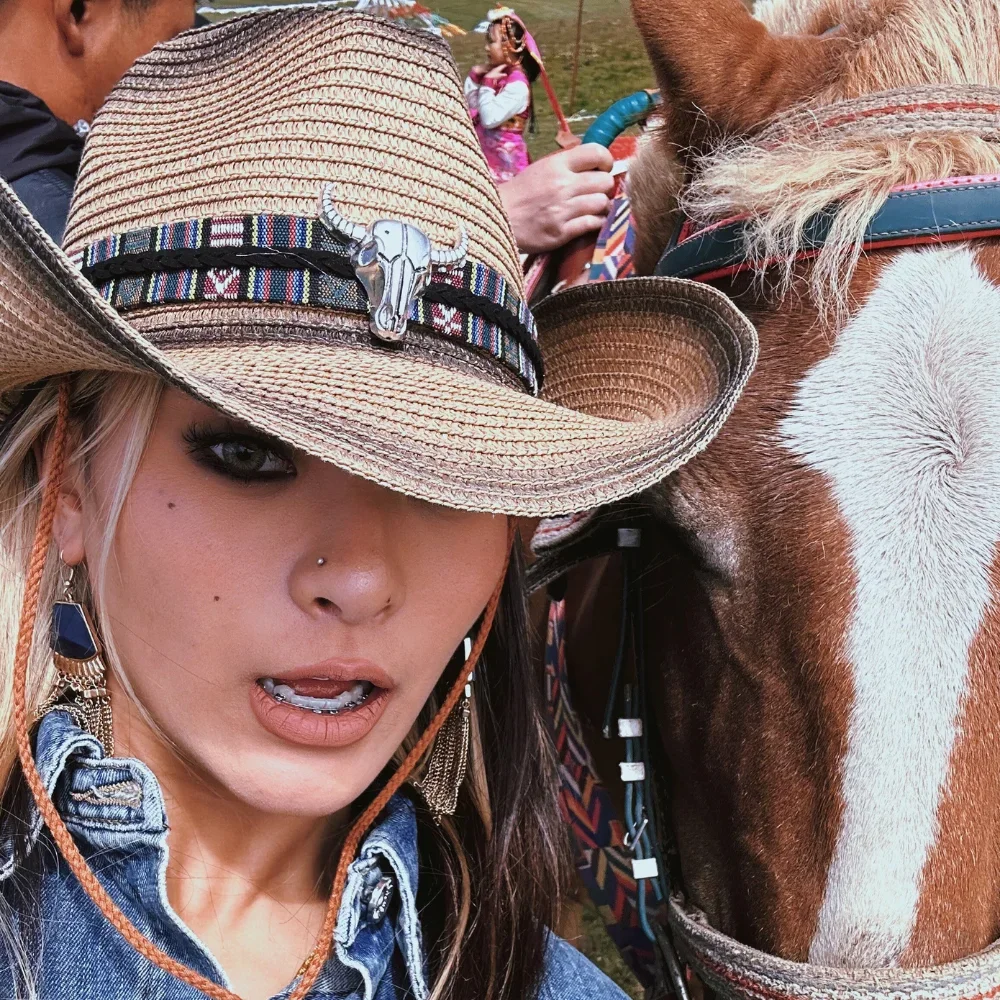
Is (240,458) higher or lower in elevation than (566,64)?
lower

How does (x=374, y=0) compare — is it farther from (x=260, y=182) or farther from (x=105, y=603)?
(x=105, y=603)

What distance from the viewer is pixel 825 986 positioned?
3.92ft

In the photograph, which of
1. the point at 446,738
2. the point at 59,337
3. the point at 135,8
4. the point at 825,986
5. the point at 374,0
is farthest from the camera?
the point at 135,8

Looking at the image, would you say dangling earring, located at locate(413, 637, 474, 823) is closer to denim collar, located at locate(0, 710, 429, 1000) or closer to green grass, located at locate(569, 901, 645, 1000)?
denim collar, located at locate(0, 710, 429, 1000)

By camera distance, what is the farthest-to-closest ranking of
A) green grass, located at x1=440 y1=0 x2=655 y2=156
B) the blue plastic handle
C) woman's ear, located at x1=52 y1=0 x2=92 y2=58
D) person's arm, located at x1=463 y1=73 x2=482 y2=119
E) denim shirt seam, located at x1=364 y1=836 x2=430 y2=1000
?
green grass, located at x1=440 y1=0 x2=655 y2=156 < person's arm, located at x1=463 y1=73 x2=482 y2=119 < the blue plastic handle < woman's ear, located at x1=52 y1=0 x2=92 y2=58 < denim shirt seam, located at x1=364 y1=836 x2=430 y2=1000

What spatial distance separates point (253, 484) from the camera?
100cm

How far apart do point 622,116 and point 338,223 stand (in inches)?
54.9

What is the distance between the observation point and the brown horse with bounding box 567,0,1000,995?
1.17 metres

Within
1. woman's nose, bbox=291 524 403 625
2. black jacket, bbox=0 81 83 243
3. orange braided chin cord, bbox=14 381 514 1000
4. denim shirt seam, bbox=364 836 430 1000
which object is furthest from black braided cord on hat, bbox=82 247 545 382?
black jacket, bbox=0 81 83 243

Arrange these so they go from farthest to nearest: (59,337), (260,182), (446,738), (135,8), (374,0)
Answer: (135,8)
(374,0)
(446,738)
(260,182)
(59,337)

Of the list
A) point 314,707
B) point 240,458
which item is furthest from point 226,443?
point 314,707

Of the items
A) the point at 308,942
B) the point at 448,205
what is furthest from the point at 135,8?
the point at 308,942

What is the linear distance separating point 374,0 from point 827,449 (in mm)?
918

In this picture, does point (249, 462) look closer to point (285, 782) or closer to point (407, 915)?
point (285, 782)
